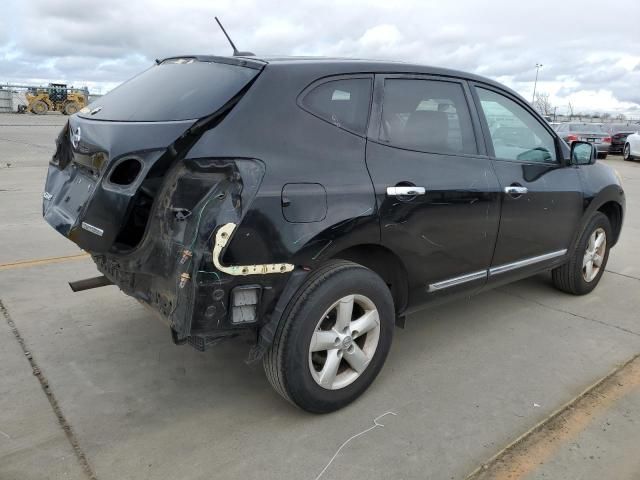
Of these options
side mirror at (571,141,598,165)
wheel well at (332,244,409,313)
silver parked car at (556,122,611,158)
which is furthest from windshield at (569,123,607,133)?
wheel well at (332,244,409,313)

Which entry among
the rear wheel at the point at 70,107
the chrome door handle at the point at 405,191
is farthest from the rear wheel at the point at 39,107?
the chrome door handle at the point at 405,191

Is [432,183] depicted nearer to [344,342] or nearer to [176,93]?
[344,342]

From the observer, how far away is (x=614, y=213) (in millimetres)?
5082

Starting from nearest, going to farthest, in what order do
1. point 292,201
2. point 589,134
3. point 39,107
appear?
point 292,201 → point 589,134 → point 39,107

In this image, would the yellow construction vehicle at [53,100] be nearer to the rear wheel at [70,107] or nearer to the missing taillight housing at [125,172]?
the rear wheel at [70,107]

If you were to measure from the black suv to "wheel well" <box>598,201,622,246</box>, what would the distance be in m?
1.80

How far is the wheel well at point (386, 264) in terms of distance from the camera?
3055 mm

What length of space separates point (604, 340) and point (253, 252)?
9.46ft

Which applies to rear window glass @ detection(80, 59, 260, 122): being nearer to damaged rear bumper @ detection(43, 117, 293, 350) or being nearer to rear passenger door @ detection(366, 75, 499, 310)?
damaged rear bumper @ detection(43, 117, 293, 350)

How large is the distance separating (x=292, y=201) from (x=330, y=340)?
0.77 metres

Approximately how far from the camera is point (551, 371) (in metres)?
3.51

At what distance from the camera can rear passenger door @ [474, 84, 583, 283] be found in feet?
12.3

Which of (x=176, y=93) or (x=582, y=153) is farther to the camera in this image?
(x=582, y=153)

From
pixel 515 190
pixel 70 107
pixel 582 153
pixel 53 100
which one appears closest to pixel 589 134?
pixel 582 153
